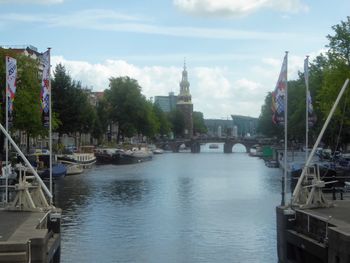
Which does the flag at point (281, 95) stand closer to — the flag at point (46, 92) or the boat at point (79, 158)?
the flag at point (46, 92)

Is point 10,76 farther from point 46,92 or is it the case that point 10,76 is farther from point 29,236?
point 29,236

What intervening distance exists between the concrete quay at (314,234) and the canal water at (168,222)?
3047 millimetres

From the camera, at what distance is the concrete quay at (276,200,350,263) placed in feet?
64.1

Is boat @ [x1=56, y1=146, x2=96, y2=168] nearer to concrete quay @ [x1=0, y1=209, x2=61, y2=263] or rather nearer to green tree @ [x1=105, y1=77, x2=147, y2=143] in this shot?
green tree @ [x1=105, y1=77, x2=147, y2=143]

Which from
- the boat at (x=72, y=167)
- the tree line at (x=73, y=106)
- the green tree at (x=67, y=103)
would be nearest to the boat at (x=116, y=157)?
the tree line at (x=73, y=106)

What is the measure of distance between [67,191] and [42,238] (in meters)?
40.5

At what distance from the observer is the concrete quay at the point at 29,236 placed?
1770 cm

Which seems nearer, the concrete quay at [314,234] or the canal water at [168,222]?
the concrete quay at [314,234]

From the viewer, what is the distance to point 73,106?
105062mm

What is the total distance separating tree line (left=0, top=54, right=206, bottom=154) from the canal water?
11109 millimetres

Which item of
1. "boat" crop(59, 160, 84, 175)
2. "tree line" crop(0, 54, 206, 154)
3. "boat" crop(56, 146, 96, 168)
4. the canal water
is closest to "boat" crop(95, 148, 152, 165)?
"boat" crop(56, 146, 96, 168)

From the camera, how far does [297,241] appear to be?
24516 millimetres

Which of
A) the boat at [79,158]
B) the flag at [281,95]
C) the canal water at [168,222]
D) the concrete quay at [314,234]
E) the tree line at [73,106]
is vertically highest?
the tree line at [73,106]

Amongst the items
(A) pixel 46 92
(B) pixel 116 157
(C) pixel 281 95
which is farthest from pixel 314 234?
(B) pixel 116 157
